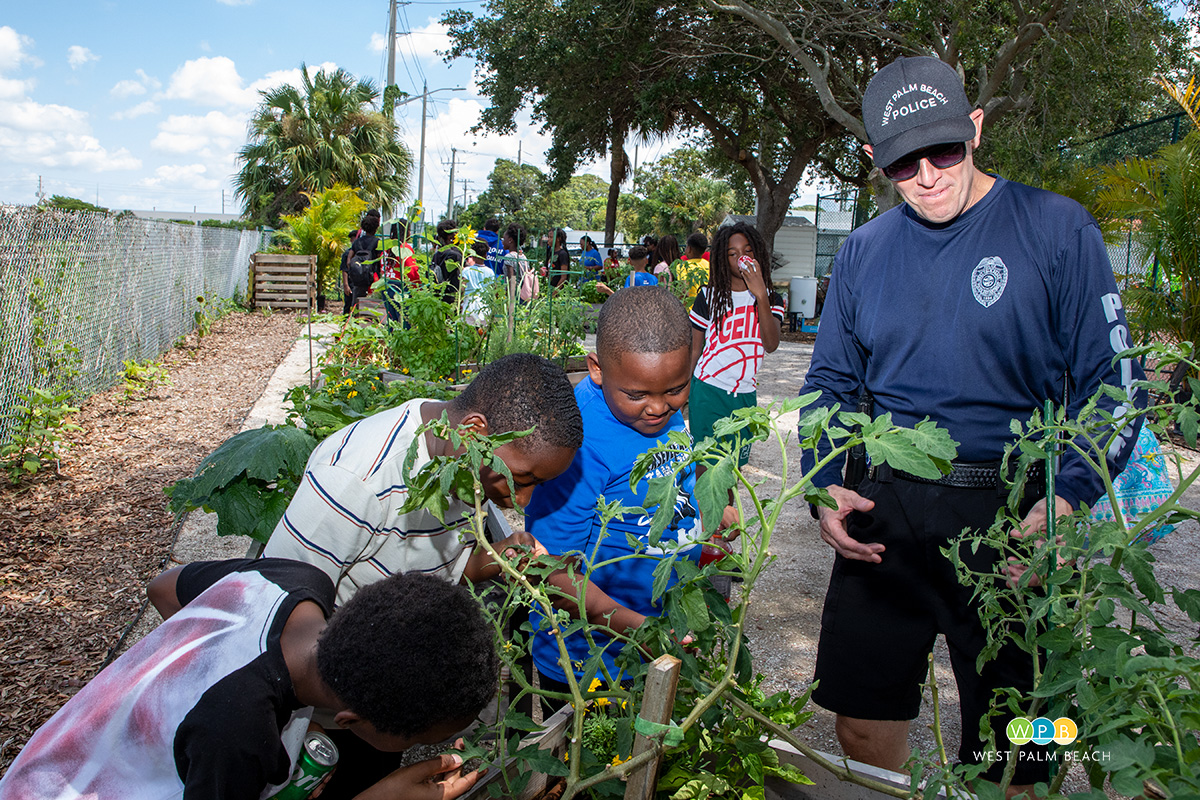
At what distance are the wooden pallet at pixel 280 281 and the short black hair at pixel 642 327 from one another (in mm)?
15718

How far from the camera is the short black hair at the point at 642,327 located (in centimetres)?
201

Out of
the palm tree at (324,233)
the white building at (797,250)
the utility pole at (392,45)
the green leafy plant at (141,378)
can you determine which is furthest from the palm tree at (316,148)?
the green leafy plant at (141,378)

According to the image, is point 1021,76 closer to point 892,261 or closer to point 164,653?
point 892,261

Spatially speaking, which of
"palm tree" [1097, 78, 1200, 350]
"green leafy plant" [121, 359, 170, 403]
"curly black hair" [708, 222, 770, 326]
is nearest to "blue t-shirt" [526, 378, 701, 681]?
"curly black hair" [708, 222, 770, 326]

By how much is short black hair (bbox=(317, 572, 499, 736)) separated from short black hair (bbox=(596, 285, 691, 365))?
868mm

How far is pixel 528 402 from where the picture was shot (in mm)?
1740

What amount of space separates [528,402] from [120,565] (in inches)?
131

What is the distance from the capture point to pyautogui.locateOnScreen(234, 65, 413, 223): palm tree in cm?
2678

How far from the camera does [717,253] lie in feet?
14.6

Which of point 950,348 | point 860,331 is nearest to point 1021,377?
point 950,348

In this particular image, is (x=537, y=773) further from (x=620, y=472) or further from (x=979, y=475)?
(x=979, y=475)

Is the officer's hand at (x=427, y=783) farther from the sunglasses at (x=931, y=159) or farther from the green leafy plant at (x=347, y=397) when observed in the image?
the green leafy plant at (x=347, y=397)

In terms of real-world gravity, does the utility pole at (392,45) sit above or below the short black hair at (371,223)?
above

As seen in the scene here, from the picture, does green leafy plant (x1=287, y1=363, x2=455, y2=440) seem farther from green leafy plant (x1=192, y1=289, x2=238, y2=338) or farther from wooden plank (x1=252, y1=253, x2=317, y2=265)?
wooden plank (x1=252, y1=253, x2=317, y2=265)
